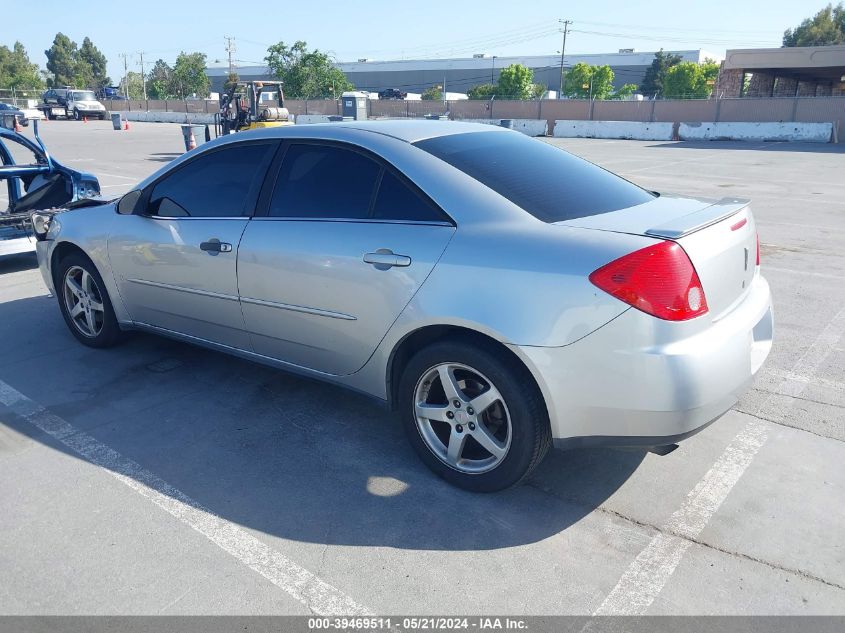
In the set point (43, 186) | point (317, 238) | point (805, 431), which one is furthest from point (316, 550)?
point (43, 186)

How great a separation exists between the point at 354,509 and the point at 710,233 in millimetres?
1976

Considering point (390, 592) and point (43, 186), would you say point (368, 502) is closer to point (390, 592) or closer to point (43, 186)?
point (390, 592)

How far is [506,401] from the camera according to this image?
2990 millimetres

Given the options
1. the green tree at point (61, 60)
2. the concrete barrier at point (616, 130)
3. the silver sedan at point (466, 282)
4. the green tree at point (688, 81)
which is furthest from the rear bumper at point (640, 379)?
the green tree at point (61, 60)

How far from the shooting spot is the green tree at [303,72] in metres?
59.2

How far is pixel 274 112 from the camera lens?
2103 cm

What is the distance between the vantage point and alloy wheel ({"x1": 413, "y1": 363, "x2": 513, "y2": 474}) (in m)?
3.12

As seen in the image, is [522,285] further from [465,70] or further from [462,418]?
[465,70]

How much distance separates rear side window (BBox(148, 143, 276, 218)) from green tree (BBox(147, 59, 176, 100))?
94.7 metres

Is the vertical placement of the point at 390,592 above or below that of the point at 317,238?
below

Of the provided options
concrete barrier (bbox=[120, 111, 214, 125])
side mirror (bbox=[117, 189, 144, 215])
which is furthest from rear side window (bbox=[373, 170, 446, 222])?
concrete barrier (bbox=[120, 111, 214, 125])

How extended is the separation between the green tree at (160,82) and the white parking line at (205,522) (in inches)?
3758

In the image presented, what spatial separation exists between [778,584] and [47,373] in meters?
4.51

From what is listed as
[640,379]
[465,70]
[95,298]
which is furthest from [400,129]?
[465,70]
